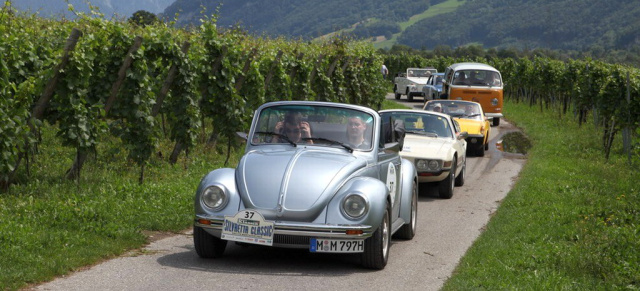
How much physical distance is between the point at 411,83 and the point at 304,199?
4086 centimetres

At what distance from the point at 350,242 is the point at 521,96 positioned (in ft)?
159

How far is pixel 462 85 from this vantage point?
35.1 metres

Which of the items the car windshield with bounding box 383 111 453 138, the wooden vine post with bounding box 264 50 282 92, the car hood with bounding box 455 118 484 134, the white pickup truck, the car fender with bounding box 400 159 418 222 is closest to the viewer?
the car fender with bounding box 400 159 418 222

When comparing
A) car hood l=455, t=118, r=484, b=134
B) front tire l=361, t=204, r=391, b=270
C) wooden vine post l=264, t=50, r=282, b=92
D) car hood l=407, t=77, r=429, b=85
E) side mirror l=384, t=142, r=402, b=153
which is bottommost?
car hood l=407, t=77, r=429, b=85

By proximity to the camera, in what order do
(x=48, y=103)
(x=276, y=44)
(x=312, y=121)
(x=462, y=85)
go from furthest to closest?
(x=462, y=85) → (x=276, y=44) → (x=48, y=103) → (x=312, y=121)

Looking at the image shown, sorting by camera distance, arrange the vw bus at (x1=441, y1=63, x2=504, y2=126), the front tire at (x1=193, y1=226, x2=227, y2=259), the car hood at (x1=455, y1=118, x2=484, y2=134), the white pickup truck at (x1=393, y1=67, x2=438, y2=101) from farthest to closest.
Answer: the white pickup truck at (x1=393, y1=67, x2=438, y2=101) → the vw bus at (x1=441, y1=63, x2=504, y2=126) → the car hood at (x1=455, y1=118, x2=484, y2=134) → the front tire at (x1=193, y1=226, x2=227, y2=259)

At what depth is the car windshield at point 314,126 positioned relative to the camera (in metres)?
10.2

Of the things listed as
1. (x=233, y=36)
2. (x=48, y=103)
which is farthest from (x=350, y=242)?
(x=233, y=36)

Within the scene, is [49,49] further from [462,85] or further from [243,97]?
[462,85]

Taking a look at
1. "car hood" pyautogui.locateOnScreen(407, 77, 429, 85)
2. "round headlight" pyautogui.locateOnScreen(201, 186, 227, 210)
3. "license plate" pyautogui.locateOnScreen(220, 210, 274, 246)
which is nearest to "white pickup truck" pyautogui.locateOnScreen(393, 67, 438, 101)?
"car hood" pyautogui.locateOnScreen(407, 77, 429, 85)

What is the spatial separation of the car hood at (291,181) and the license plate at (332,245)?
0.23 metres

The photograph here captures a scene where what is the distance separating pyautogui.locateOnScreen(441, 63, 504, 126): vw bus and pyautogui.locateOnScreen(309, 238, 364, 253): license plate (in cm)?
2602

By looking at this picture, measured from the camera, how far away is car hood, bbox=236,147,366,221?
8.61 meters

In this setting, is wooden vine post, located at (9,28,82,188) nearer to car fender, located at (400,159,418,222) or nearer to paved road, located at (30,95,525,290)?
paved road, located at (30,95,525,290)
